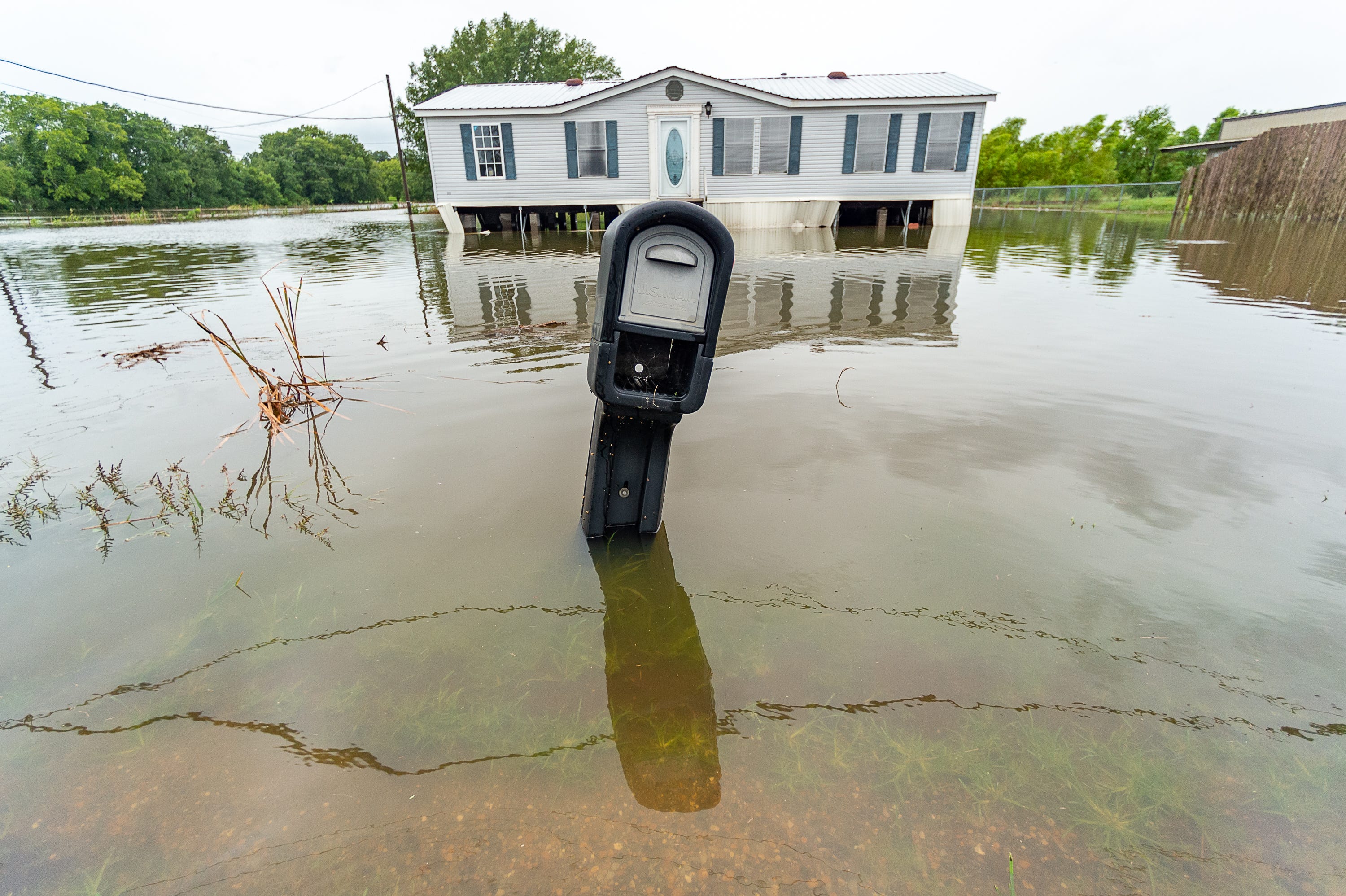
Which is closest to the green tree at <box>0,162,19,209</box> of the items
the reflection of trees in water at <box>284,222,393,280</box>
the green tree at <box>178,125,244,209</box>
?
the green tree at <box>178,125,244,209</box>

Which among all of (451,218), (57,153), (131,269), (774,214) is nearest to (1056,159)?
(774,214)

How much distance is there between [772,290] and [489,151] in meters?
13.1

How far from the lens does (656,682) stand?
2.01 metres

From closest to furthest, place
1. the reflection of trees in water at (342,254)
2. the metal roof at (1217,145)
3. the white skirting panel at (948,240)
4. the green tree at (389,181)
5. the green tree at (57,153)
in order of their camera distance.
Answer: the reflection of trees in water at (342,254) < the white skirting panel at (948,240) < the metal roof at (1217,145) < the green tree at (57,153) < the green tree at (389,181)

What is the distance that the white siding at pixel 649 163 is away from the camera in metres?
17.1

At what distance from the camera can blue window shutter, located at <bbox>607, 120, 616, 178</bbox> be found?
56.7 feet

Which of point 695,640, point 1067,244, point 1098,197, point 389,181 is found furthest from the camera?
point 389,181

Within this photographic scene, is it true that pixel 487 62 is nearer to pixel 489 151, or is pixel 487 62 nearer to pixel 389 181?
pixel 489 151

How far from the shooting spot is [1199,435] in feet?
12.3

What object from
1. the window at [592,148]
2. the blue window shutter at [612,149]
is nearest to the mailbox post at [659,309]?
the blue window shutter at [612,149]

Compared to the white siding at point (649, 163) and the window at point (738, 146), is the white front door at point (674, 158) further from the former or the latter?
the window at point (738, 146)

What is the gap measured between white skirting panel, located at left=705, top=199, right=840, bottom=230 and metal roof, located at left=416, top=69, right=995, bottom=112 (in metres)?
2.78

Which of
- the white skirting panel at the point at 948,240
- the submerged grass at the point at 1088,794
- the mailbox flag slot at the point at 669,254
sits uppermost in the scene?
the mailbox flag slot at the point at 669,254

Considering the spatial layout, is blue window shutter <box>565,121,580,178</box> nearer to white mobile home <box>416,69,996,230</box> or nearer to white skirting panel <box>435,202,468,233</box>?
white mobile home <box>416,69,996,230</box>
